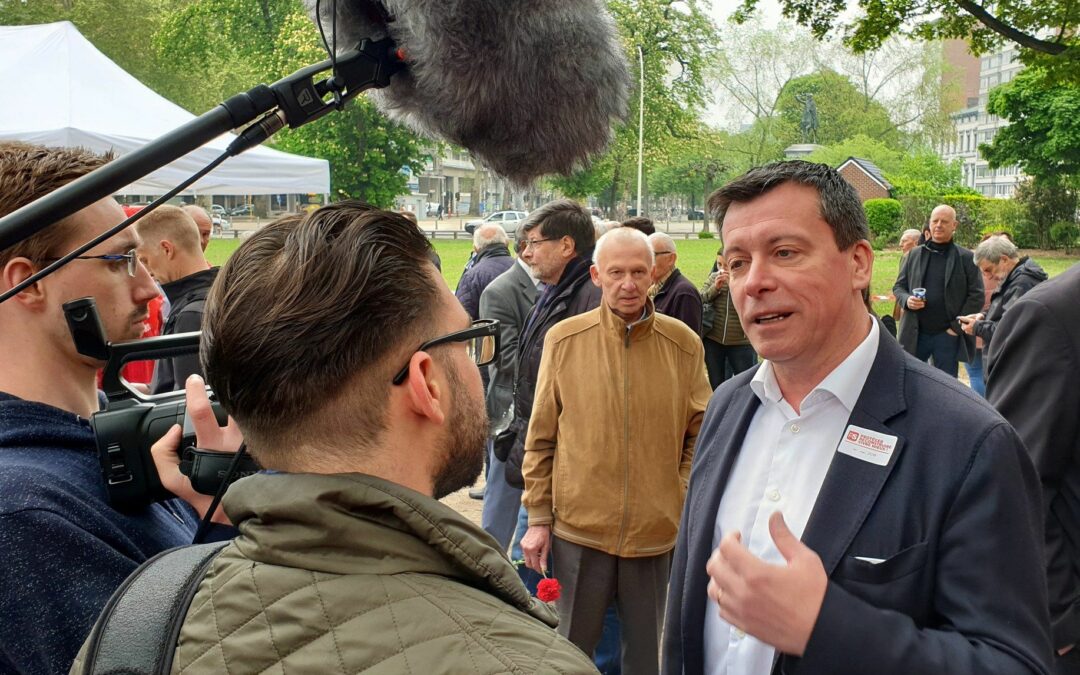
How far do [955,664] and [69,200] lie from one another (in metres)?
1.68

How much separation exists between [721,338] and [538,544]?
4082 millimetres

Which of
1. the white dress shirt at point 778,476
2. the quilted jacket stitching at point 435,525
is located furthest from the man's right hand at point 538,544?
the quilted jacket stitching at point 435,525

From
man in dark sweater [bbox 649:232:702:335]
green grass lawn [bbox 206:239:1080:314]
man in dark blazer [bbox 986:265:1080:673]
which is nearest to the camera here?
man in dark blazer [bbox 986:265:1080:673]

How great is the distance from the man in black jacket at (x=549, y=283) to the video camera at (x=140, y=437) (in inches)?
114

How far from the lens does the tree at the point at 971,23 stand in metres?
10.6

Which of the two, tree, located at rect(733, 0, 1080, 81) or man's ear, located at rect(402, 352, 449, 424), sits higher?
tree, located at rect(733, 0, 1080, 81)

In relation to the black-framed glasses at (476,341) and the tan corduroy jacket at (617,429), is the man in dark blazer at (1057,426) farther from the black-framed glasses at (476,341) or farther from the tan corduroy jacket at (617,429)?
the black-framed glasses at (476,341)

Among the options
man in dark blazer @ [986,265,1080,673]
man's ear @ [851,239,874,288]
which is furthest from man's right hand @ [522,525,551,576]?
man's ear @ [851,239,874,288]

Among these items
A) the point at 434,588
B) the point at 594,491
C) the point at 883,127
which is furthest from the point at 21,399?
the point at 883,127

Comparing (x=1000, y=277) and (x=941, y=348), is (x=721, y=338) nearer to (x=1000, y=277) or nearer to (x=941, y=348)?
(x=941, y=348)

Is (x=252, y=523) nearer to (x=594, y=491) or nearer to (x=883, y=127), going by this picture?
(x=594, y=491)

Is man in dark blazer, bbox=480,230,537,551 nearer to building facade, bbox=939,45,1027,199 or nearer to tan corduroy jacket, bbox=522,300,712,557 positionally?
tan corduroy jacket, bbox=522,300,712,557

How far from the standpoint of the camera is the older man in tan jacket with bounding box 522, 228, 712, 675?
12.3ft

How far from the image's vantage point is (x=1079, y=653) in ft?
8.02
